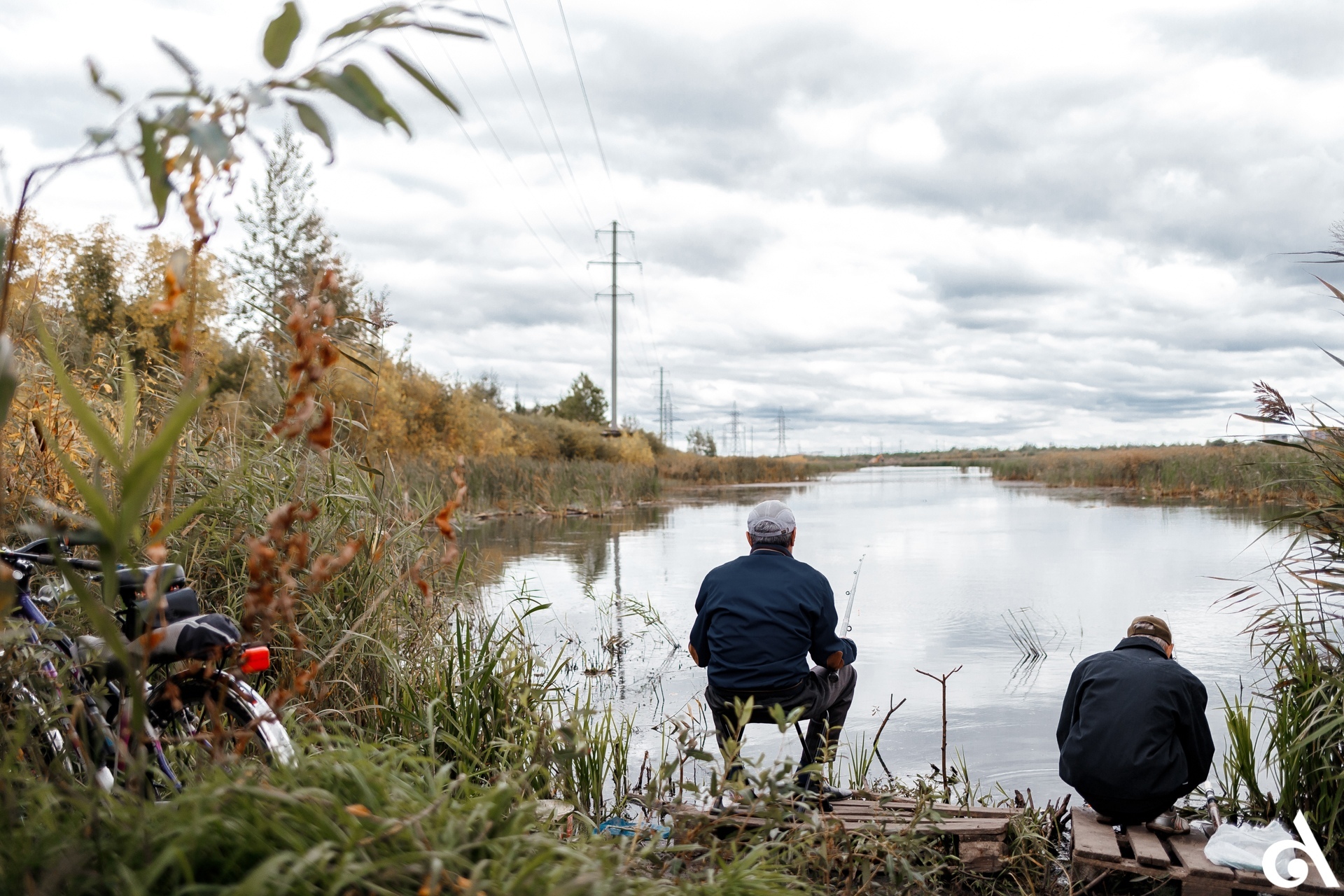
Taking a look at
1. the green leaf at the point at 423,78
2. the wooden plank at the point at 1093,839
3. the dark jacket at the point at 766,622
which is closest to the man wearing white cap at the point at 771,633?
the dark jacket at the point at 766,622

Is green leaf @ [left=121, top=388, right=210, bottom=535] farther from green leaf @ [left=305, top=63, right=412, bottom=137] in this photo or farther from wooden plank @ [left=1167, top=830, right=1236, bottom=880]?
wooden plank @ [left=1167, top=830, right=1236, bottom=880]

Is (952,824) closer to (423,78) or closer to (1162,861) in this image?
(1162,861)

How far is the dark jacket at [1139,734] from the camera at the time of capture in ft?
10.9

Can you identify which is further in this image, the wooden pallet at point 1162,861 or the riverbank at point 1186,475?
the riverbank at point 1186,475

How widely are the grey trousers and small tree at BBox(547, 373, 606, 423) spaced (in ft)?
149

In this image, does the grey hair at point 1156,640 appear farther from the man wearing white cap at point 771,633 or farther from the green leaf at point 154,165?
the green leaf at point 154,165

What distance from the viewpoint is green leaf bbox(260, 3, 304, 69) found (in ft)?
4.10

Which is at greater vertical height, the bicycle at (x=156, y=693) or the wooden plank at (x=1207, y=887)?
the bicycle at (x=156, y=693)

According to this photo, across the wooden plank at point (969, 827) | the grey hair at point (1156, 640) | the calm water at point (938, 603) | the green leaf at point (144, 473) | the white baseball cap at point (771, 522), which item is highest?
the green leaf at point (144, 473)

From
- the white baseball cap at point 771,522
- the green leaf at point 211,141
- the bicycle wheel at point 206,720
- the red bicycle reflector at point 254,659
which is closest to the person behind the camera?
the green leaf at point 211,141

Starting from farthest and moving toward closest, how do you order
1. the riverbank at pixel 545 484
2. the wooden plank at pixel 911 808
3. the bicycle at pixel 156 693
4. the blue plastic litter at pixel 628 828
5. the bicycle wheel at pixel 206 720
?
the riverbank at pixel 545 484, the wooden plank at pixel 911 808, the blue plastic litter at pixel 628 828, the bicycle wheel at pixel 206 720, the bicycle at pixel 156 693

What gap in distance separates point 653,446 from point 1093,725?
44.7 metres

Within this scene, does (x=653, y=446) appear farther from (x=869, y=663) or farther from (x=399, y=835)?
(x=399, y=835)

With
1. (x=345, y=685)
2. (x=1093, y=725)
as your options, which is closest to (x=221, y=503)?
(x=345, y=685)
